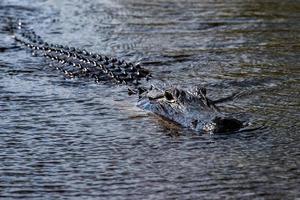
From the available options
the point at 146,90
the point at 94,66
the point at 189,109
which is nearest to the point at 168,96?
the point at 189,109

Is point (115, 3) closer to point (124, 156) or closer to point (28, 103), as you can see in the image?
point (28, 103)

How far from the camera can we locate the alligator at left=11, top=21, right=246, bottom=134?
5.92 m

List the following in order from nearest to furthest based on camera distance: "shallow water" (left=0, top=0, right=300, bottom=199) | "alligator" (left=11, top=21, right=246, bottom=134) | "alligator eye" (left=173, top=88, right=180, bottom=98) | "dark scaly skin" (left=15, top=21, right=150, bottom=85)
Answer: "shallow water" (left=0, top=0, right=300, bottom=199)
"alligator" (left=11, top=21, right=246, bottom=134)
"alligator eye" (left=173, top=88, right=180, bottom=98)
"dark scaly skin" (left=15, top=21, right=150, bottom=85)

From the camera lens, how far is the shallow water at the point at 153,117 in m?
4.76

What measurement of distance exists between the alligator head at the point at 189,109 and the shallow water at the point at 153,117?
0.11 meters

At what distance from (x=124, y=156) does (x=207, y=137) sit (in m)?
0.75

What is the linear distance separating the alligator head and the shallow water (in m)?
0.11

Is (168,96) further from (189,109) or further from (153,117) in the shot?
Answer: (189,109)

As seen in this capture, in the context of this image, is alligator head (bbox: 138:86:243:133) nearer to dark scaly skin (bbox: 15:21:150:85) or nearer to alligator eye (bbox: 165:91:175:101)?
alligator eye (bbox: 165:91:175:101)

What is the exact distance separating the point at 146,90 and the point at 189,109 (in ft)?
3.77

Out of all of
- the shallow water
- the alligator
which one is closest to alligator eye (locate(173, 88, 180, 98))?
the alligator

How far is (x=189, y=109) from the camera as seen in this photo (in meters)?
6.25

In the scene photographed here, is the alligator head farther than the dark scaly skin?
No

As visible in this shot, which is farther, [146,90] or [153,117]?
[146,90]
